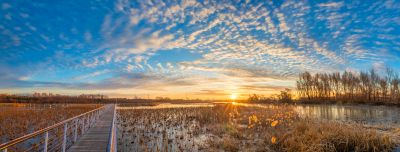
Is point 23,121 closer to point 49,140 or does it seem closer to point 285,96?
point 49,140

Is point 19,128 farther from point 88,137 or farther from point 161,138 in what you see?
point 161,138

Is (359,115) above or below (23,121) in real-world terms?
below

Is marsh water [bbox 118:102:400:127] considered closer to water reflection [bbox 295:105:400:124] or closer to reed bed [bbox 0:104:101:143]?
water reflection [bbox 295:105:400:124]

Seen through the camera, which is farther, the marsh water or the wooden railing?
the marsh water

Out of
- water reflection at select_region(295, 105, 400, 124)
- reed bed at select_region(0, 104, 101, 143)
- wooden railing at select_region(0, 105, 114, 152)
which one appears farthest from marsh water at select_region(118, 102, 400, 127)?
reed bed at select_region(0, 104, 101, 143)

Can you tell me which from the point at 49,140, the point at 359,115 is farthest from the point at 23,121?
the point at 359,115

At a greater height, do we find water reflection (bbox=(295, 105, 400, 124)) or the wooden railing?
the wooden railing

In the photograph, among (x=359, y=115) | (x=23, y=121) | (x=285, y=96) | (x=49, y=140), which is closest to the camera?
(x=49, y=140)

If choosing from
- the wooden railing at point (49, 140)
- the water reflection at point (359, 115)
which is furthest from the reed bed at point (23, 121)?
the water reflection at point (359, 115)

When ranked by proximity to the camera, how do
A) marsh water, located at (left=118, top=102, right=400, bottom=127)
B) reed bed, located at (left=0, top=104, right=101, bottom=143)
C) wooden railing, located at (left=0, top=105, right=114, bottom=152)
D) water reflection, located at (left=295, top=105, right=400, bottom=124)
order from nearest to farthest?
wooden railing, located at (left=0, top=105, right=114, bottom=152) < reed bed, located at (left=0, top=104, right=101, bottom=143) < marsh water, located at (left=118, top=102, right=400, bottom=127) < water reflection, located at (left=295, top=105, right=400, bottom=124)

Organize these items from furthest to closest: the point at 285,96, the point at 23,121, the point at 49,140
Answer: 1. the point at 285,96
2. the point at 23,121
3. the point at 49,140

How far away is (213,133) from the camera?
54.6ft

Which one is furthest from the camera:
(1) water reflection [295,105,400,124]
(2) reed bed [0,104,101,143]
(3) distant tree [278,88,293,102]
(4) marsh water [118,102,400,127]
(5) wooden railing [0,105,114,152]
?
(3) distant tree [278,88,293,102]

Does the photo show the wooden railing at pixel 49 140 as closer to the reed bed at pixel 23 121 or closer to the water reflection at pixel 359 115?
the reed bed at pixel 23 121
